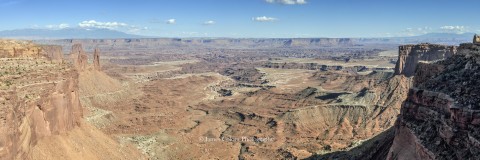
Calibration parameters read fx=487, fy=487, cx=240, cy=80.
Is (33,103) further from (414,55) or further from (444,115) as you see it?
(414,55)

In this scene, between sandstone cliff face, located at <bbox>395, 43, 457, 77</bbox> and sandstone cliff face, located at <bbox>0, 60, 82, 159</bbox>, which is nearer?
sandstone cliff face, located at <bbox>0, 60, 82, 159</bbox>

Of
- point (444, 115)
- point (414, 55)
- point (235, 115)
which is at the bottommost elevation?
point (235, 115)

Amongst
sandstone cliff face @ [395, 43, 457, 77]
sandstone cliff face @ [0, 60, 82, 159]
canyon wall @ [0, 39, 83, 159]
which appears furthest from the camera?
sandstone cliff face @ [395, 43, 457, 77]

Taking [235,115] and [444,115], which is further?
[235,115]

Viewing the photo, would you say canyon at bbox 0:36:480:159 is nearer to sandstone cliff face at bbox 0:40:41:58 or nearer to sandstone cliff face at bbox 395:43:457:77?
sandstone cliff face at bbox 0:40:41:58

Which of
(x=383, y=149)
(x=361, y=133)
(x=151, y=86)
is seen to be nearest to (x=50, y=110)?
(x=383, y=149)

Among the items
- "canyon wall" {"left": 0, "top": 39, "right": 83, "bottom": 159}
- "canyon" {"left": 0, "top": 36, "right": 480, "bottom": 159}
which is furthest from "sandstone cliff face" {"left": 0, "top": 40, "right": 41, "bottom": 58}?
"canyon wall" {"left": 0, "top": 39, "right": 83, "bottom": 159}

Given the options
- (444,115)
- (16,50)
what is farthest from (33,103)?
(444,115)
